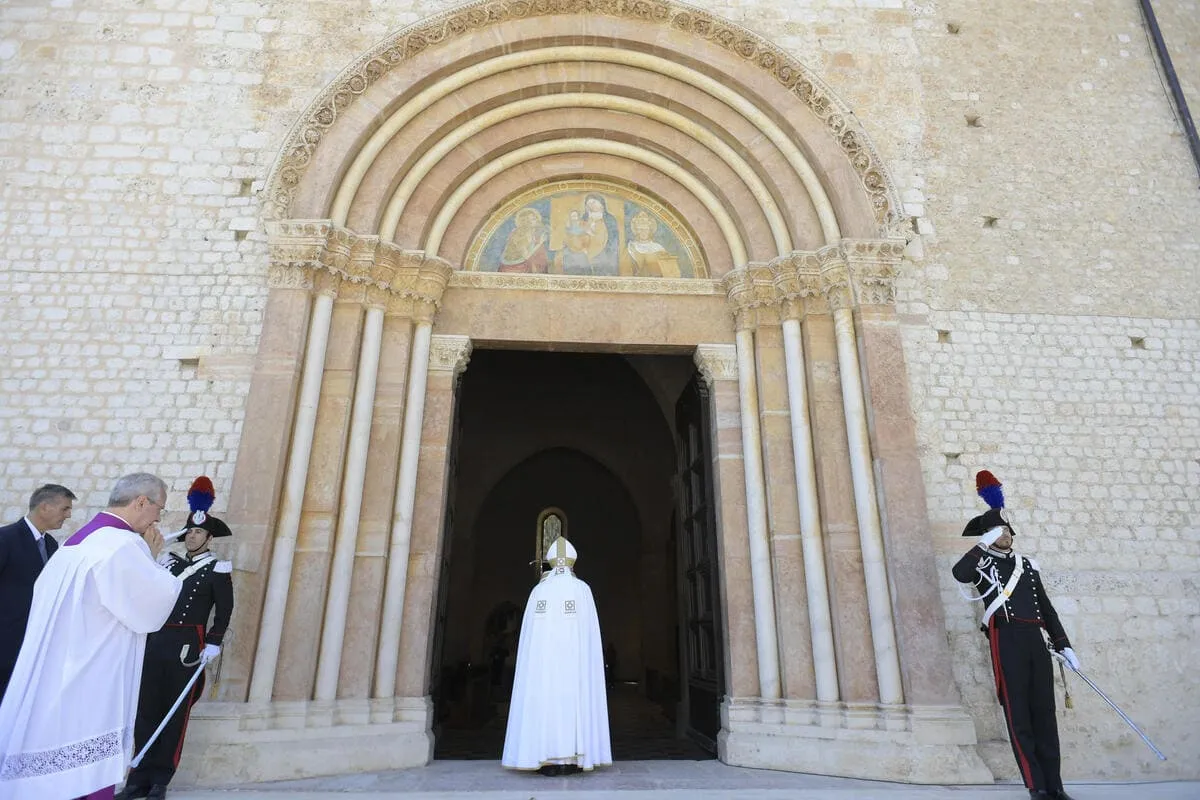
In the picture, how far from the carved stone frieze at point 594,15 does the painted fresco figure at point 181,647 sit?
2899mm

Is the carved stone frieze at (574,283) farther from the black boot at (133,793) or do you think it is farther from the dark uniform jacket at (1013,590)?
the black boot at (133,793)

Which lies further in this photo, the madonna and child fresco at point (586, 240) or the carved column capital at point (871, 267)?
the madonna and child fresco at point (586, 240)

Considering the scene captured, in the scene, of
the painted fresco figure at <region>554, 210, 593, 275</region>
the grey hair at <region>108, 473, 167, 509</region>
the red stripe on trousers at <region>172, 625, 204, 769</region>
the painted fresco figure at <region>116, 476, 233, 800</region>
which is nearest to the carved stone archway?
the painted fresco figure at <region>554, 210, 593, 275</region>

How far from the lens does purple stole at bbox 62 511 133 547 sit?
3.12 meters

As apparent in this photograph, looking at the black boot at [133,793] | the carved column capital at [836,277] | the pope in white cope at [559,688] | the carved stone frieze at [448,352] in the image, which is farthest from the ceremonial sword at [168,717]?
the carved column capital at [836,277]

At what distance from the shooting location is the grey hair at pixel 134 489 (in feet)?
10.8

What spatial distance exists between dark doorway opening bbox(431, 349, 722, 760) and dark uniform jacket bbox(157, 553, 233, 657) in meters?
3.41

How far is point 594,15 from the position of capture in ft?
24.3

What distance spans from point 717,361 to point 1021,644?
3.42 m

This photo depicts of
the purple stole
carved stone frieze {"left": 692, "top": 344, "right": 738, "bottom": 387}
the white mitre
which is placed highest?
carved stone frieze {"left": 692, "top": 344, "right": 738, "bottom": 387}

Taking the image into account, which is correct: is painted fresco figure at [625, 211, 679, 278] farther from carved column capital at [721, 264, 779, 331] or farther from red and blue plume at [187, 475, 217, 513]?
red and blue plume at [187, 475, 217, 513]

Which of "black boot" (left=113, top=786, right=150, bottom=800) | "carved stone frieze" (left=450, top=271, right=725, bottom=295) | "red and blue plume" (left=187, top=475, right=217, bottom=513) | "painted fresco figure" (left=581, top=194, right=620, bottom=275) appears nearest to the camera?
"black boot" (left=113, top=786, right=150, bottom=800)

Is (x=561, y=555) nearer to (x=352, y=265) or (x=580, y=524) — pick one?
(x=352, y=265)

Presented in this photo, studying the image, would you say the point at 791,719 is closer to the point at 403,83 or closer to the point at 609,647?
the point at 403,83
